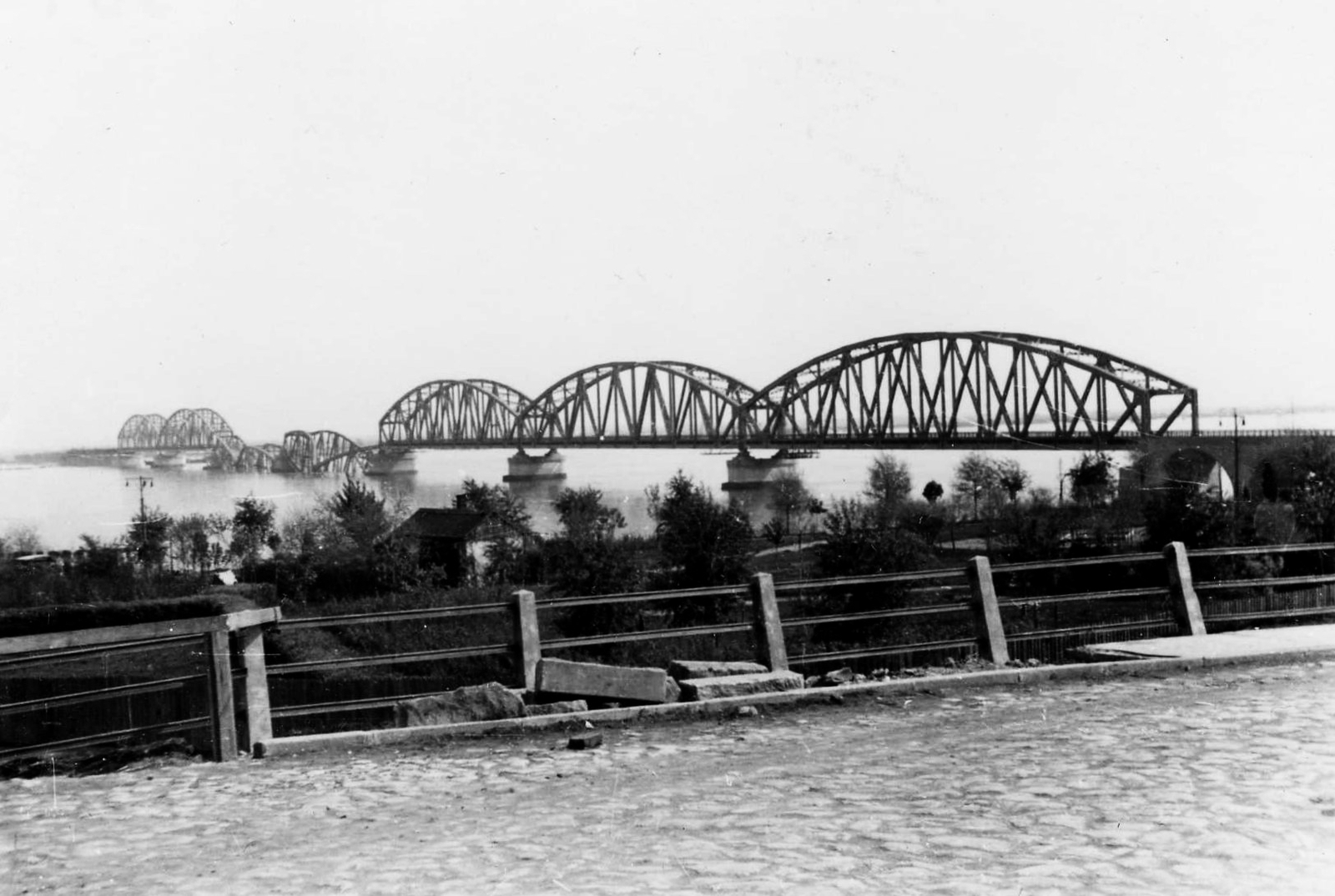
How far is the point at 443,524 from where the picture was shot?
3371 inches

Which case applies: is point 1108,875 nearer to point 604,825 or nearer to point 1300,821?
point 1300,821

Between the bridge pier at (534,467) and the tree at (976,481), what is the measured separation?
4374cm

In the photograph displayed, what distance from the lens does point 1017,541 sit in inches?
2864

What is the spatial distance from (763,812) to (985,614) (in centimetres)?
640

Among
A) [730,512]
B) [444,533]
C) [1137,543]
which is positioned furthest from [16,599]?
[1137,543]

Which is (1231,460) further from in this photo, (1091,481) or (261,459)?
(261,459)

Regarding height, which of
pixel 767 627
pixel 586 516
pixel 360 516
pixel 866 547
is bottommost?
pixel 866 547

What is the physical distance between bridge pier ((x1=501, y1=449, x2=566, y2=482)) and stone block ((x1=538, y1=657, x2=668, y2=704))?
122 metres

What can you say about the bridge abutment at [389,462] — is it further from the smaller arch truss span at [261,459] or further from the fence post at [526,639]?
the fence post at [526,639]

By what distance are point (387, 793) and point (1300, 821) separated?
18.6ft

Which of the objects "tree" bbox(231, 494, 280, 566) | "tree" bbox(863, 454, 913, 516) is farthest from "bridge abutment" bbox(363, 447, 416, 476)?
"tree" bbox(863, 454, 913, 516)

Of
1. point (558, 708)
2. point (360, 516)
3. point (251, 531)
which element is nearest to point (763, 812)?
point (558, 708)

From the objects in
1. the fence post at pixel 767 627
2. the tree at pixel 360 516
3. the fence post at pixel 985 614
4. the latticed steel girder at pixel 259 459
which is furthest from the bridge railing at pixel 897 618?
the latticed steel girder at pixel 259 459

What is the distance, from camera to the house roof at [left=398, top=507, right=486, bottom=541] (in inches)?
3300
